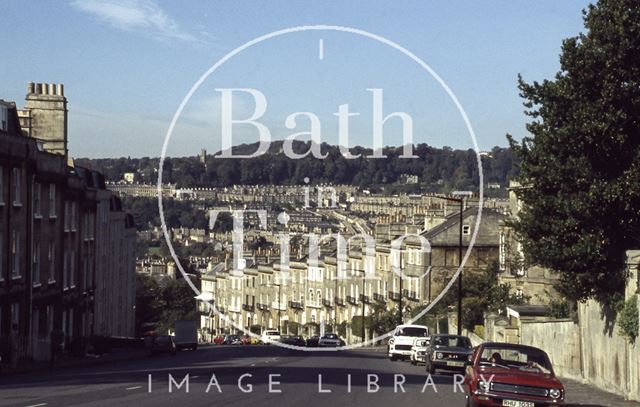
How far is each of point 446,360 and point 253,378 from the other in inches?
376

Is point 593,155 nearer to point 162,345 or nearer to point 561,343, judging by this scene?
point 561,343

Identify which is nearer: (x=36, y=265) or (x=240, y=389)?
(x=240, y=389)

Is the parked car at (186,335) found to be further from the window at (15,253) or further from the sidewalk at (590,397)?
the sidewalk at (590,397)

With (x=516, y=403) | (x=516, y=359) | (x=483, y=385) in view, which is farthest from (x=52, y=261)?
(x=516, y=403)

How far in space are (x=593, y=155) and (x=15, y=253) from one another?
96.3ft

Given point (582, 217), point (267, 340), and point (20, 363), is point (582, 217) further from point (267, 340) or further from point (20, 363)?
point (267, 340)

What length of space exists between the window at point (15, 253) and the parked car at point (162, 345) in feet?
50.0

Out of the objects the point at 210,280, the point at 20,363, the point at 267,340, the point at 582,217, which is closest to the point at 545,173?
the point at 582,217

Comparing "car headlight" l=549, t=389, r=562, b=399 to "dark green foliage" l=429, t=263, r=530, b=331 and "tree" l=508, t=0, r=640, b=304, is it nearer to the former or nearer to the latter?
"tree" l=508, t=0, r=640, b=304

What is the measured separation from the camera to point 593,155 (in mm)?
31578

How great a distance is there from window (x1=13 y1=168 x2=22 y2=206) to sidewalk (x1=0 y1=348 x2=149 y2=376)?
23.8ft

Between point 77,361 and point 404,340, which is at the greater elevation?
point 404,340

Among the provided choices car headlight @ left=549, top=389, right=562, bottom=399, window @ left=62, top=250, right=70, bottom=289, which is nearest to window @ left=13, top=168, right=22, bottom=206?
window @ left=62, top=250, right=70, bottom=289

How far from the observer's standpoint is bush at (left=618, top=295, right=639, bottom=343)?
28.5 meters
